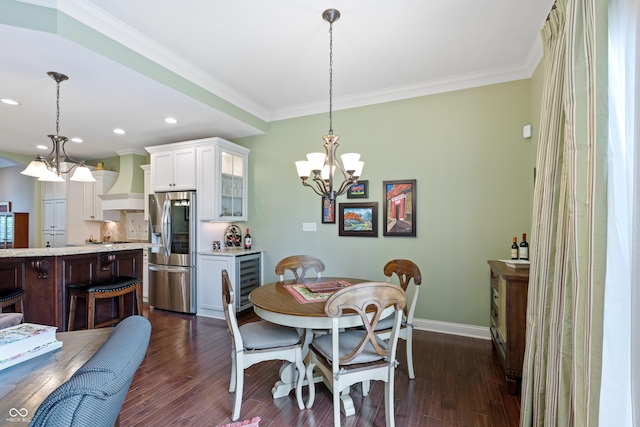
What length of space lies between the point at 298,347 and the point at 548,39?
8.98ft

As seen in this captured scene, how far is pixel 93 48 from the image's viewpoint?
2217 millimetres

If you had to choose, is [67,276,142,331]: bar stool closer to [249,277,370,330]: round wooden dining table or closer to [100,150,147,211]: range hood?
[249,277,370,330]: round wooden dining table

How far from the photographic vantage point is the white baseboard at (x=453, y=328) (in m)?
3.27

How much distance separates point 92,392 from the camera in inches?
22.1

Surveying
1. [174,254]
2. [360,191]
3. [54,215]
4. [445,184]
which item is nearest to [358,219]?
[360,191]

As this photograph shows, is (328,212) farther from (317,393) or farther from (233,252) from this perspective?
(317,393)

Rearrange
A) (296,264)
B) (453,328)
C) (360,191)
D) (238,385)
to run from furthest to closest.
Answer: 1. (360,191)
2. (453,328)
3. (296,264)
4. (238,385)

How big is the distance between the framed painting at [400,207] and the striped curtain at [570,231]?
5.40ft

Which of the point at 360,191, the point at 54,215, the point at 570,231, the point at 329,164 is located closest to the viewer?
the point at 570,231

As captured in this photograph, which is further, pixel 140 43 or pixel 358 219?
pixel 358 219

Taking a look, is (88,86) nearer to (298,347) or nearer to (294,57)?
(294,57)

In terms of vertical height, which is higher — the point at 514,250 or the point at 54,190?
the point at 54,190

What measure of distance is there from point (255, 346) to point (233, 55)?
2.57 metres

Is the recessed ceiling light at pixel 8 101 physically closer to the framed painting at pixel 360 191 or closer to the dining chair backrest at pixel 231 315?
the dining chair backrest at pixel 231 315
